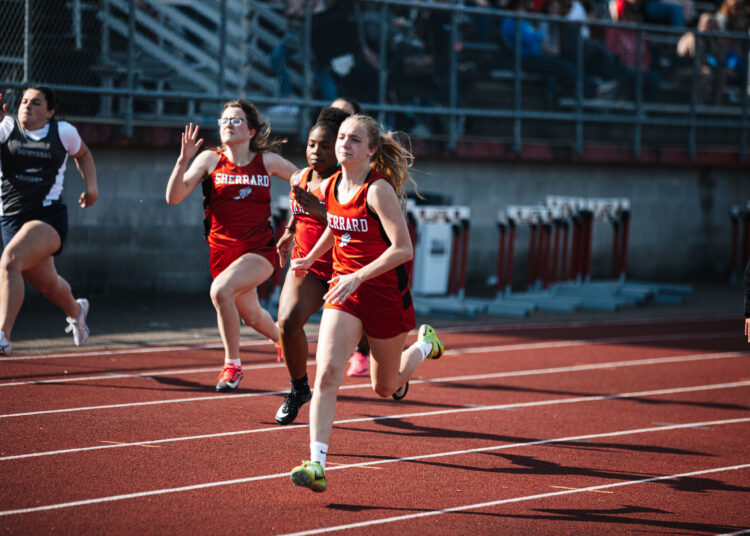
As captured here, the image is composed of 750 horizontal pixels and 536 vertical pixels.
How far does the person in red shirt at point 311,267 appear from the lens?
655cm

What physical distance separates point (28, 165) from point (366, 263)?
13.3 ft

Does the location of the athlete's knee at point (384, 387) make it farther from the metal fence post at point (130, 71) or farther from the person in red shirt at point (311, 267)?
the metal fence post at point (130, 71)

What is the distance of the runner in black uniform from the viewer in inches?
327

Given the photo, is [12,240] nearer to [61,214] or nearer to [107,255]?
[61,214]

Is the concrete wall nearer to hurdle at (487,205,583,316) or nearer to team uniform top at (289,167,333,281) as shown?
hurdle at (487,205,583,316)

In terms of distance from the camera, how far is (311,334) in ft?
37.0

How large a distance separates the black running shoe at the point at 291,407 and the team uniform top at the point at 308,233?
2.64 ft

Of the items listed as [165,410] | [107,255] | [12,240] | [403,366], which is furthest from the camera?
[107,255]

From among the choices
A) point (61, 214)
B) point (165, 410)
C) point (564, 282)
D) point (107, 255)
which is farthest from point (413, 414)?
point (564, 282)

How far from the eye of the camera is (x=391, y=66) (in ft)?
46.5

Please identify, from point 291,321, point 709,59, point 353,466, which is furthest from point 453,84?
point 353,466

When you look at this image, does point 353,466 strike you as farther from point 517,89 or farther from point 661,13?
point 661,13

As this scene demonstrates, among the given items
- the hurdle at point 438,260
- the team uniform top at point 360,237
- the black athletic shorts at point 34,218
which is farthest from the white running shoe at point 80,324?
the hurdle at point 438,260

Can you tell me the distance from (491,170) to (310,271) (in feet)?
31.6
